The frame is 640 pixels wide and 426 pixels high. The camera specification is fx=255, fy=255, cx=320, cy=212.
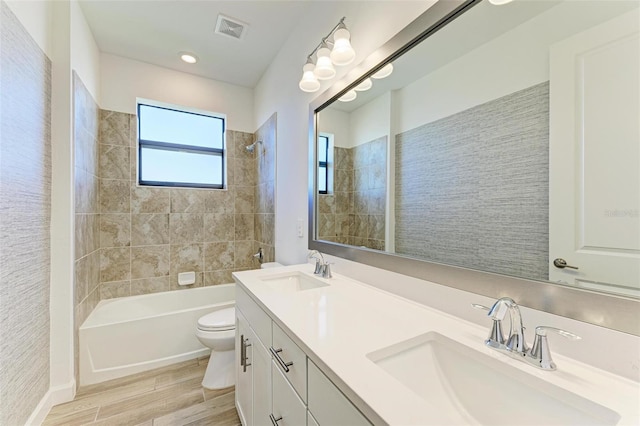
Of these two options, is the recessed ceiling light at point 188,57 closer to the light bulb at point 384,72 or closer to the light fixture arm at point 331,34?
the light fixture arm at point 331,34

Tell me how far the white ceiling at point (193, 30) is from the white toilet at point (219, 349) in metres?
2.29

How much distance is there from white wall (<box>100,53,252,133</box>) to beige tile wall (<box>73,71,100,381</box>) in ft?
1.04

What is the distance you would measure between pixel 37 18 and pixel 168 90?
1173 mm

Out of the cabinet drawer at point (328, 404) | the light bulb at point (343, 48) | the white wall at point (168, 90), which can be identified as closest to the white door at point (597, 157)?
the cabinet drawer at point (328, 404)

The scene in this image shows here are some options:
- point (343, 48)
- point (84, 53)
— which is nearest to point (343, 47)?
point (343, 48)

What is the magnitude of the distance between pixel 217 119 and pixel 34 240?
81.2 inches

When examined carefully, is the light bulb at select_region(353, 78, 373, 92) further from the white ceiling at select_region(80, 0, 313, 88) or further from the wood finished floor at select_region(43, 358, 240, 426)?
the wood finished floor at select_region(43, 358, 240, 426)

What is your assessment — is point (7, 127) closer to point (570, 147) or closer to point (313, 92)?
point (313, 92)

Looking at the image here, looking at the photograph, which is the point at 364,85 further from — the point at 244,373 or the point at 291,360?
the point at 244,373

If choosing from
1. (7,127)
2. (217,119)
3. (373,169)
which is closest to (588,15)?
(373,169)

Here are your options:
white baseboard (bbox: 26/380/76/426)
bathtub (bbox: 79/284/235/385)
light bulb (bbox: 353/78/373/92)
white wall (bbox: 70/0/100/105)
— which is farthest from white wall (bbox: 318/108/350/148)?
white baseboard (bbox: 26/380/76/426)

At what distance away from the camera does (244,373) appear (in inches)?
52.0

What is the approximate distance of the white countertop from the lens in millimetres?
466

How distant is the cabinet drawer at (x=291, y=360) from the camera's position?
2.34 ft
